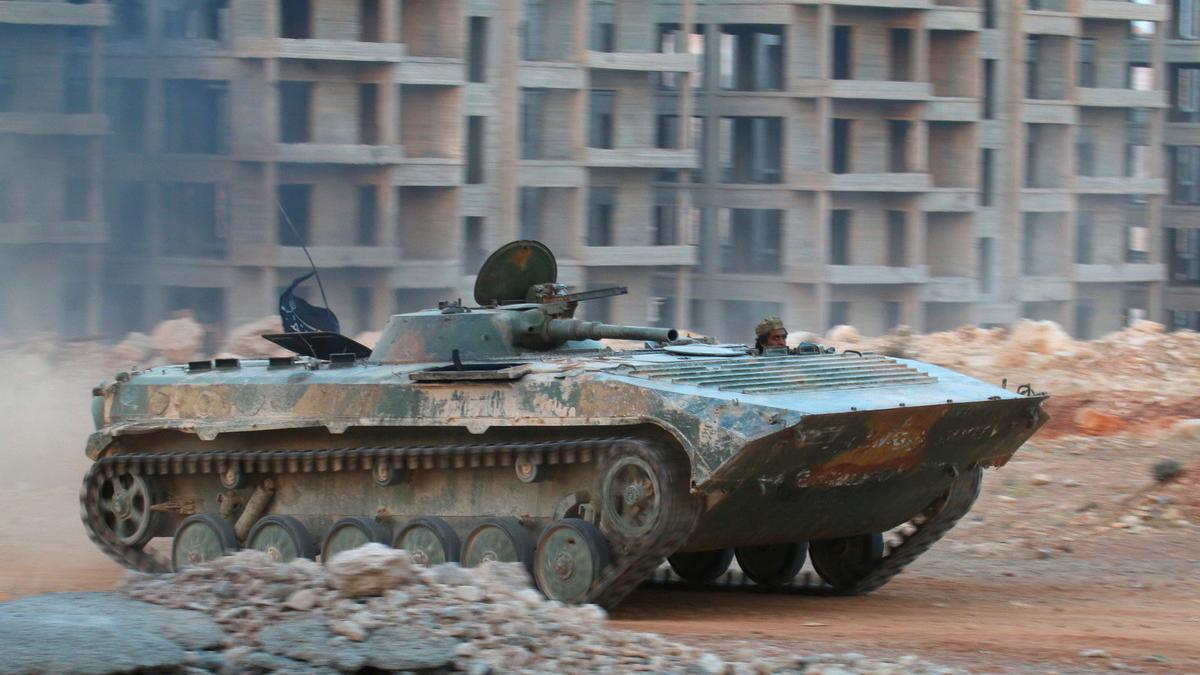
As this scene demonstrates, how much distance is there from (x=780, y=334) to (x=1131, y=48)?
30.8 metres

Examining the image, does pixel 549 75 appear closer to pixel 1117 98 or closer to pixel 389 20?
pixel 389 20

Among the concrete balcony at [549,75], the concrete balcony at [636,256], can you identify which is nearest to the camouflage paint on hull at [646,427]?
the concrete balcony at [549,75]

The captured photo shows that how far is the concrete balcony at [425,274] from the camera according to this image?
28875 mm

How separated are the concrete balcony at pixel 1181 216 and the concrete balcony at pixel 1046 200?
5.60 m

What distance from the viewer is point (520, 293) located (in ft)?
42.4

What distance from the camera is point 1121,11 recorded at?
37500mm

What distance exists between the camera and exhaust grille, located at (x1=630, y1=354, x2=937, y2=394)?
33.7 feet

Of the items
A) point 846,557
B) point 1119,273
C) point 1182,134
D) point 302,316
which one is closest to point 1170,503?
point 846,557

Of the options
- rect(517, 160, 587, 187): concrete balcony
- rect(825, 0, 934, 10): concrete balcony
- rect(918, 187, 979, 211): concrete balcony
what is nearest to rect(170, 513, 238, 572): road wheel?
rect(517, 160, 587, 187): concrete balcony

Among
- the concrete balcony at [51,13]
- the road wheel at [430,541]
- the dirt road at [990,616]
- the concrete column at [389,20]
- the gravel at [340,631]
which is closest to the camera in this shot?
the gravel at [340,631]

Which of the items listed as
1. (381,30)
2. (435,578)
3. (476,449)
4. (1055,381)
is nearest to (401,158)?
(381,30)

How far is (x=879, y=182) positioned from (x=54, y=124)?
1525 centimetres

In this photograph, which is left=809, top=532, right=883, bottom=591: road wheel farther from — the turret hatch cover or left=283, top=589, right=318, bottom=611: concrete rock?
left=283, top=589, right=318, bottom=611: concrete rock

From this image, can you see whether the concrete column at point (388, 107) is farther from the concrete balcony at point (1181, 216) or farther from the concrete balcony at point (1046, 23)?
the concrete balcony at point (1181, 216)
